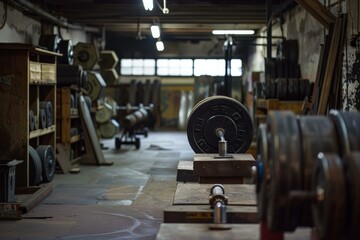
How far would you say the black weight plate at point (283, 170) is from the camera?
1859 mm

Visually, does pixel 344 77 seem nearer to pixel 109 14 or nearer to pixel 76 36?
pixel 109 14

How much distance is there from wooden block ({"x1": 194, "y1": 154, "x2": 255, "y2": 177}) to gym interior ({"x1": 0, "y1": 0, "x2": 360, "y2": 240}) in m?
0.01

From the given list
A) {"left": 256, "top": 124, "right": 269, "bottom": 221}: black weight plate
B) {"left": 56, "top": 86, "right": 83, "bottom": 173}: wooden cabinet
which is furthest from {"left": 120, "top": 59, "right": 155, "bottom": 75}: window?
{"left": 256, "top": 124, "right": 269, "bottom": 221}: black weight plate

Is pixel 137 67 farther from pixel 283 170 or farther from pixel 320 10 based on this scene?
pixel 283 170

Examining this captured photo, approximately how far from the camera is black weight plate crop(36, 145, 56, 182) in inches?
260

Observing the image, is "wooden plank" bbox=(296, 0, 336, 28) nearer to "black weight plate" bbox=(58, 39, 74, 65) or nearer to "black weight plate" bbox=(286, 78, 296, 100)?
"black weight plate" bbox=(286, 78, 296, 100)

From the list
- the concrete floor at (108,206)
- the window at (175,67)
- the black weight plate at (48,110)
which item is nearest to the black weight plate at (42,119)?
the black weight plate at (48,110)

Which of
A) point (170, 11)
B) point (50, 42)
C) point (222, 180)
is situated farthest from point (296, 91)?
point (222, 180)

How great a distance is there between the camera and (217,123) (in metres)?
4.20

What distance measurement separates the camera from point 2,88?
605 centimetres

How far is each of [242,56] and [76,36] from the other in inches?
221

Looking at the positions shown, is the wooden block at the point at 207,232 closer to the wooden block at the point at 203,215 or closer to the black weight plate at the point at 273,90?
the wooden block at the point at 203,215

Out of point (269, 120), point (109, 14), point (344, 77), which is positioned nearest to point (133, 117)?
point (109, 14)

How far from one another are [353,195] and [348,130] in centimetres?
34
